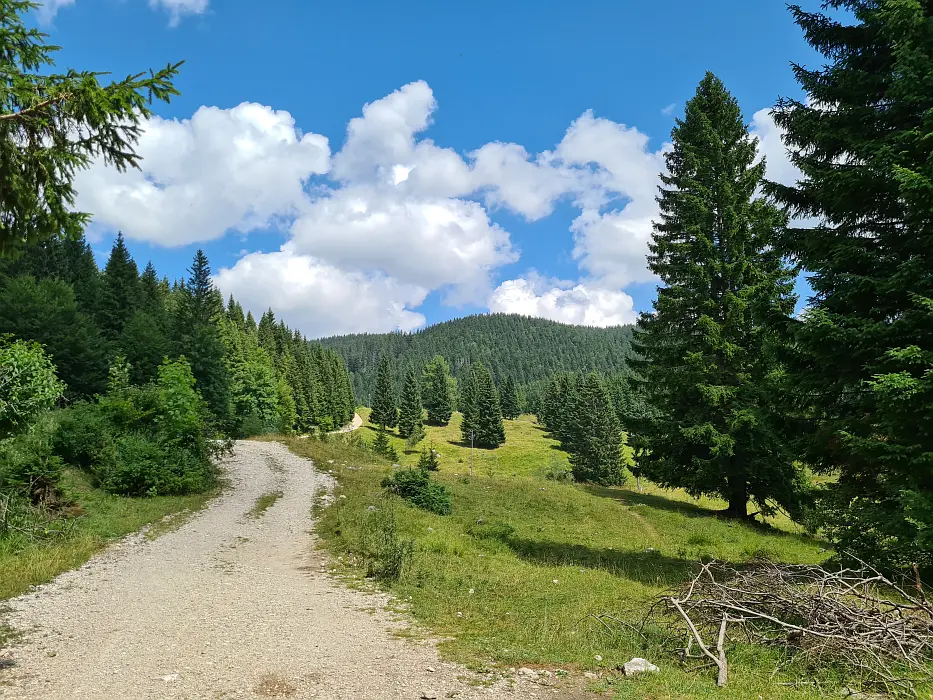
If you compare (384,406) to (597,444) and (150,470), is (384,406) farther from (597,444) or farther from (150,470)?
(150,470)

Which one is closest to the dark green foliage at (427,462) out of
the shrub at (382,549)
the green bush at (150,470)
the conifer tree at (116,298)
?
the shrub at (382,549)

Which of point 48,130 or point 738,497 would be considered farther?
point 738,497

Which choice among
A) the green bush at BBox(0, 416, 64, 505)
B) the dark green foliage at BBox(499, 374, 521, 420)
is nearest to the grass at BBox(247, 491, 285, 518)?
the green bush at BBox(0, 416, 64, 505)

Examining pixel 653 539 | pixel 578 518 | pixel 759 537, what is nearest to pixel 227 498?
pixel 578 518

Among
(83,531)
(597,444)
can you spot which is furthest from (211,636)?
(597,444)

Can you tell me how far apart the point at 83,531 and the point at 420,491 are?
11.1m

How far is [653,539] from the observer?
17172mm

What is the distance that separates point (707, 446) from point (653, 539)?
5085 millimetres

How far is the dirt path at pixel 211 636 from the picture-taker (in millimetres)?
5570

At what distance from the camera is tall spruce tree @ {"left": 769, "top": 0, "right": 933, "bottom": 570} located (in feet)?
25.1

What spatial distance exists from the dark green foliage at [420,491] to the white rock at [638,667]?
47.0 feet

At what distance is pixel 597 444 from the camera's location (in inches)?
2504

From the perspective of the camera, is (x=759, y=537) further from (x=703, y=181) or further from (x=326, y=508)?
(x=326, y=508)

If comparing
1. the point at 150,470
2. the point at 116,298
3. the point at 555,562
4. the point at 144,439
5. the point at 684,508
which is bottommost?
the point at 684,508
